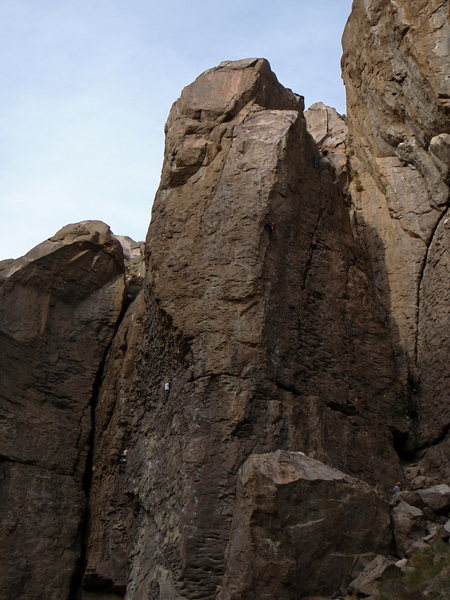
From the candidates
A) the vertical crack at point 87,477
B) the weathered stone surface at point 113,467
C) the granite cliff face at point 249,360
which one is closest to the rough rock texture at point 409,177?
the granite cliff face at point 249,360

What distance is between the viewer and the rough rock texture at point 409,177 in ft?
47.5

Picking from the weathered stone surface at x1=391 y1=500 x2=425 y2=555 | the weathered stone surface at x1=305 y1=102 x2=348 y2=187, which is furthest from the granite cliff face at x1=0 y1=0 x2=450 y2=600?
the weathered stone surface at x1=305 y1=102 x2=348 y2=187

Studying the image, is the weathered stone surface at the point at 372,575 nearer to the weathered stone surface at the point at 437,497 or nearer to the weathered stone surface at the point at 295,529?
the weathered stone surface at the point at 295,529

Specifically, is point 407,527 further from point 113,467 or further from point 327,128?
point 327,128

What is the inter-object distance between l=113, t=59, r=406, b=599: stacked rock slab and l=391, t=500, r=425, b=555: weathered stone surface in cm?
153

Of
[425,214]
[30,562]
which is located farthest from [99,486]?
[425,214]

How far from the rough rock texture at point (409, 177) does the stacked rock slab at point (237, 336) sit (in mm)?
562

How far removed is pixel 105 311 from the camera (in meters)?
17.5

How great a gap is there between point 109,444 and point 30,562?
2461mm

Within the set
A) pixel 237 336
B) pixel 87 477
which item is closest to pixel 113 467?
pixel 87 477

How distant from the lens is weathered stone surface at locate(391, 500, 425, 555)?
11.0 metres

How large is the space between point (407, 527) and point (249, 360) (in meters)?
3.36

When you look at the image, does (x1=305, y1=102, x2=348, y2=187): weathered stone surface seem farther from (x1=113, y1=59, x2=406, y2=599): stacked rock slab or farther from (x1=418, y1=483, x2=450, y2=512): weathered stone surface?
(x1=418, y1=483, x2=450, y2=512): weathered stone surface

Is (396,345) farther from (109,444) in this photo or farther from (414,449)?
(109,444)
